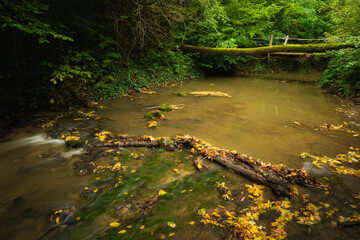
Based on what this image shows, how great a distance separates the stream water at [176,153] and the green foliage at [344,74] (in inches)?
54.9

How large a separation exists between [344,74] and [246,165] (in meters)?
9.60

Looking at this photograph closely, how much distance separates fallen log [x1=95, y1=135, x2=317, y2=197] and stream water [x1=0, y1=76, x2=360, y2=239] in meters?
0.20

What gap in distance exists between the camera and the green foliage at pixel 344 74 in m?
8.37

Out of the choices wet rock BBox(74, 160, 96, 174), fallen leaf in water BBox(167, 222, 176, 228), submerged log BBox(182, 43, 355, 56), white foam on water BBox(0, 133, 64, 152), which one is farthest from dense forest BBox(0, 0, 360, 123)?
fallen leaf in water BBox(167, 222, 176, 228)

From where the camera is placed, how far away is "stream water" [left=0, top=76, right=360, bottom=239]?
250 cm

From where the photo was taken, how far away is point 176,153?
4.17m

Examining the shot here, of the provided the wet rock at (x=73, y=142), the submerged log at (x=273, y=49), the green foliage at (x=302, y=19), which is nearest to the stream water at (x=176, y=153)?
the wet rock at (x=73, y=142)

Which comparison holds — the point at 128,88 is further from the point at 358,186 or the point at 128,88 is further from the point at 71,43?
the point at 358,186

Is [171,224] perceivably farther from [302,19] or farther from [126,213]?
[302,19]

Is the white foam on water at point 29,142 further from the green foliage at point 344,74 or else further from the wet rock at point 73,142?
the green foliage at point 344,74

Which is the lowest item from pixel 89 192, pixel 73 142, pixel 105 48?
pixel 89 192

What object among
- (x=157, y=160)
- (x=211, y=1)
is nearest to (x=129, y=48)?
(x=211, y=1)

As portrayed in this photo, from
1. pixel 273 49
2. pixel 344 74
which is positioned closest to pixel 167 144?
pixel 344 74

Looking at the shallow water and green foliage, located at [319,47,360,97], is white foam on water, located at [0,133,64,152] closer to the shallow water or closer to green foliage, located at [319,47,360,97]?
the shallow water
